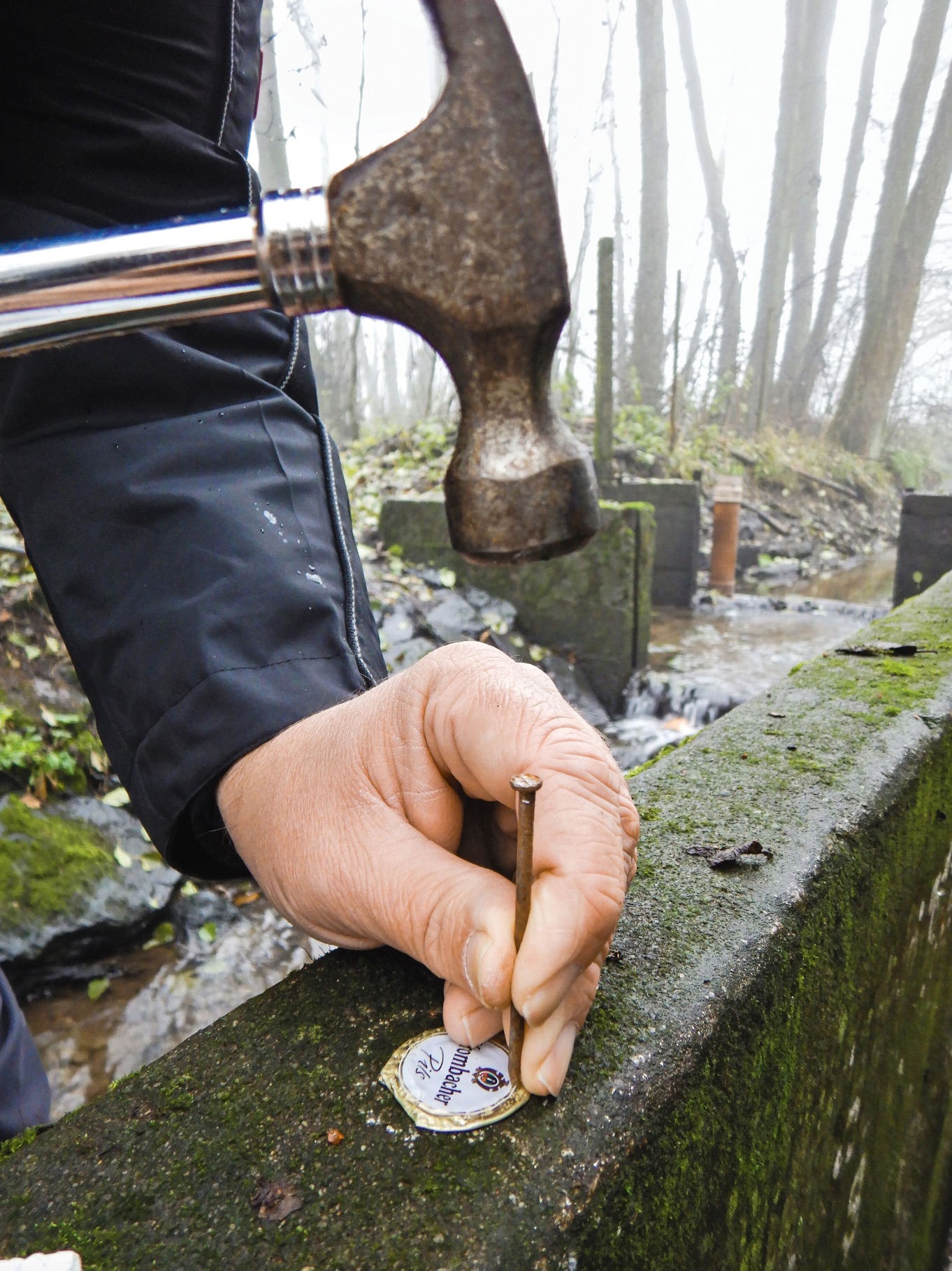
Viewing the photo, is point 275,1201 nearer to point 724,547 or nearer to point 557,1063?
point 557,1063

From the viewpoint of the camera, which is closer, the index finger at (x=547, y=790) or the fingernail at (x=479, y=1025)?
the index finger at (x=547, y=790)

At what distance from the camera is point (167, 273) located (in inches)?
20.8

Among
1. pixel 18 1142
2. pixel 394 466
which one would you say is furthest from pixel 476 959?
pixel 394 466

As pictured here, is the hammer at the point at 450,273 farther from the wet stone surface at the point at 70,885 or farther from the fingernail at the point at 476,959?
the wet stone surface at the point at 70,885

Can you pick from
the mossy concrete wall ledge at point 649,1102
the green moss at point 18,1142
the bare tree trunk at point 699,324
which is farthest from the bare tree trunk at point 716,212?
the green moss at point 18,1142

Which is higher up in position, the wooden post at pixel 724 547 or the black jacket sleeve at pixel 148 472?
the black jacket sleeve at pixel 148 472

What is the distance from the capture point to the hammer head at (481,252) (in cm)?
60

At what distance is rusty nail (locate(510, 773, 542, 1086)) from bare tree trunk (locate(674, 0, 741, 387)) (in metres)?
18.1

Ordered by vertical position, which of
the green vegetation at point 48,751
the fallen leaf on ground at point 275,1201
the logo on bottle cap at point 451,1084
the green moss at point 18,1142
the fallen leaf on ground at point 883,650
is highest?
the fallen leaf on ground at point 275,1201

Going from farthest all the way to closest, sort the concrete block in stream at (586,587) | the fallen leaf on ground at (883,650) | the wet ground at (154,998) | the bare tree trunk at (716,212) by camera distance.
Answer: the bare tree trunk at (716,212) → the concrete block in stream at (586,587) → the wet ground at (154,998) → the fallen leaf on ground at (883,650)

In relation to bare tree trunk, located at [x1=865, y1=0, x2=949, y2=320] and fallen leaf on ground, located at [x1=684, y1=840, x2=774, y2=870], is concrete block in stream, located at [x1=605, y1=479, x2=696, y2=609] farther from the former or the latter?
bare tree trunk, located at [x1=865, y1=0, x2=949, y2=320]

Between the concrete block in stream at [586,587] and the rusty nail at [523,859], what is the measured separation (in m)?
5.36

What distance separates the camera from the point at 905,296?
14969 millimetres

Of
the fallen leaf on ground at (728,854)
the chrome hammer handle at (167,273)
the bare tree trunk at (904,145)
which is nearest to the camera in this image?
the chrome hammer handle at (167,273)
